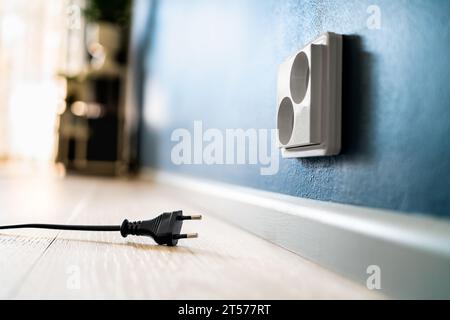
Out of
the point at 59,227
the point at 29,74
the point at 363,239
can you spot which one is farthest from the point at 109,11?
the point at 363,239

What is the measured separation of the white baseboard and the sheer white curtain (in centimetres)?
413

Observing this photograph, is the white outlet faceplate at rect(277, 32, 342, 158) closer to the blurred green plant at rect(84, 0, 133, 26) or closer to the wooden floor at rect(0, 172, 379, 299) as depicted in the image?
the wooden floor at rect(0, 172, 379, 299)

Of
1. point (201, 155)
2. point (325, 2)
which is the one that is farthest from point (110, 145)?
point (325, 2)

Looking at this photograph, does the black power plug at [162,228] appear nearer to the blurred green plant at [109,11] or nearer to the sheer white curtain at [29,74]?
the blurred green plant at [109,11]

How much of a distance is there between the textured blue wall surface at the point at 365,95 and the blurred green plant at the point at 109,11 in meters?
2.33

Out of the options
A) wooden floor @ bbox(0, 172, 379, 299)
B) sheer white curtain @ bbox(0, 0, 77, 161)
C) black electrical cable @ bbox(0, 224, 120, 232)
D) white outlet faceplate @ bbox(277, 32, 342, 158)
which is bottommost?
wooden floor @ bbox(0, 172, 379, 299)

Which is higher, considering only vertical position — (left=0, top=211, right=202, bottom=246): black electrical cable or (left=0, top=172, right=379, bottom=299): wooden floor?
(left=0, top=211, right=202, bottom=246): black electrical cable

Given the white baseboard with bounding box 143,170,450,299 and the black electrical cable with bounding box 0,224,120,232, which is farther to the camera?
the black electrical cable with bounding box 0,224,120,232

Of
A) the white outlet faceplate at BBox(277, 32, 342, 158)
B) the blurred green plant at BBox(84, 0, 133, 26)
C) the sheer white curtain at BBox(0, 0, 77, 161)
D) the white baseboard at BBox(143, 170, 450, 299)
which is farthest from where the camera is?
the sheer white curtain at BBox(0, 0, 77, 161)

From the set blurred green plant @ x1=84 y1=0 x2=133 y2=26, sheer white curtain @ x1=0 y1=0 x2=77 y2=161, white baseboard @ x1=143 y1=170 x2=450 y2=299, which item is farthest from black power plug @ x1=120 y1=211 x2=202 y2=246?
sheer white curtain @ x1=0 y1=0 x2=77 y2=161

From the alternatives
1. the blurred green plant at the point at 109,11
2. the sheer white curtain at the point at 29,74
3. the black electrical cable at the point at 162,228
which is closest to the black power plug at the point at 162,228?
the black electrical cable at the point at 162,228

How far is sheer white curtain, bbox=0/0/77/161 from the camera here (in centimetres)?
434

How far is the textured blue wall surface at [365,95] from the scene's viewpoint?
314mm

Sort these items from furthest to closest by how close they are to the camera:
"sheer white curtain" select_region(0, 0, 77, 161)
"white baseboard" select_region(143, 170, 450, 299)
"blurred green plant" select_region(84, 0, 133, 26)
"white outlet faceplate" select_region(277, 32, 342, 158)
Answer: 1. "sheer white curtain" select_region(0, 0, 77, 161)
2. "blurred green plant" select_region(84, 0, 133, 26)
3. "white outlet faceplate" select_region(277, 32, 342, 158)
4. "white baseboard" select_region(143, 170, 450, 299)
